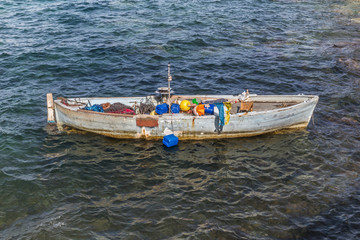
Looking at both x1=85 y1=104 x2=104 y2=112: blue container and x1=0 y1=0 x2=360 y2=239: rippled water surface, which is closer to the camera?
x1=0 y1=0 x2=360 y2=239: rippled water surface

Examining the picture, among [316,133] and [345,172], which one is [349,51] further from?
[345,172]

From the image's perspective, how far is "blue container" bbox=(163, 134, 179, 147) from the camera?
617 inches

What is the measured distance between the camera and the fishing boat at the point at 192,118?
15953 mm

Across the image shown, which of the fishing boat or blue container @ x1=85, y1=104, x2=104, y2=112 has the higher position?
blue container @ x1=85, y1=104, x2=104, y2=112

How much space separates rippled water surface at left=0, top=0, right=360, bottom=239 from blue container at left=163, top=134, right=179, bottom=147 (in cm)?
44

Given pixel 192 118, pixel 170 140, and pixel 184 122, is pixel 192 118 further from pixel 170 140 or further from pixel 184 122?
pixel 170 140

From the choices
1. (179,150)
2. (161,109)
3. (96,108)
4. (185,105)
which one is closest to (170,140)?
(179,150)

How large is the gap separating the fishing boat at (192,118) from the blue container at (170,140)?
1.24 ft

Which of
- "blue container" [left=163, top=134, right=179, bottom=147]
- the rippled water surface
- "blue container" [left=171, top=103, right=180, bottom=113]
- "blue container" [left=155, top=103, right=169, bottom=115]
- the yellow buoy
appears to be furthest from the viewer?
the yellow buoy

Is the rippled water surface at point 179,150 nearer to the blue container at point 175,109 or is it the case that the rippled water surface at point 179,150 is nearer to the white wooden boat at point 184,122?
the white wooden boat at point 184,122

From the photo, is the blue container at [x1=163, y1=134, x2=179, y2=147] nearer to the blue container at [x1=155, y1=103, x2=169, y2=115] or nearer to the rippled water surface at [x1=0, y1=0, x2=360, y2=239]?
the rippled water surface at [x1=0, y1=0, x2=360, y2=239]

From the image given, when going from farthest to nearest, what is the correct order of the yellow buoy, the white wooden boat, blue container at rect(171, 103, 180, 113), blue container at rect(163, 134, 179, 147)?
the yellow buoy < blue container at rect(171, 103, 180, 113) < the white wooden boat < blue container at rect(163, 134, 179, 147)

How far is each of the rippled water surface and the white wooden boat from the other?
533 millimetres

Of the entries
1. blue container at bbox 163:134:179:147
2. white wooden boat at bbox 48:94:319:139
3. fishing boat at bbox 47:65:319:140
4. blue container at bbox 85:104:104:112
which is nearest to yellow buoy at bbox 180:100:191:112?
fishing boat at bbox 47:65:319:140
